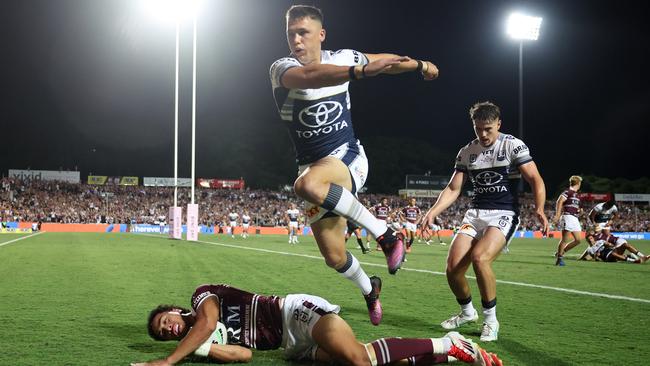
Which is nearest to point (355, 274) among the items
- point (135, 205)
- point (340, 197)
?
point (340, 197)

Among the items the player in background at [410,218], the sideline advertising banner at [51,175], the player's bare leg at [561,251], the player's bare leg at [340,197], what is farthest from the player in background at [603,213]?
the sideline advertising banner at [51,175]

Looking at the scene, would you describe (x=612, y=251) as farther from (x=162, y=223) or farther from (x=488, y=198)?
(x=162, y=223)

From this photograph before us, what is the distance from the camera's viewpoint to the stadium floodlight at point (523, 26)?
145 ft

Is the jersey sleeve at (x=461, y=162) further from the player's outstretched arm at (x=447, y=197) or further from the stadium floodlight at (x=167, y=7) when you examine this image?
the stadium floodlight at (x=167, y=7)

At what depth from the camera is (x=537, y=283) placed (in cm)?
1075

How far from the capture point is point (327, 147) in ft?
17.2

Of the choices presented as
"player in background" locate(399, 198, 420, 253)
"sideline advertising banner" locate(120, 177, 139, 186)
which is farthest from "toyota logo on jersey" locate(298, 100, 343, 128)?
"sideline advertising banner" locate(120, 177, 139, 186)

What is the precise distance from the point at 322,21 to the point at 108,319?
3972 mm

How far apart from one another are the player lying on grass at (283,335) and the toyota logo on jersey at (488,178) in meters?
2.52

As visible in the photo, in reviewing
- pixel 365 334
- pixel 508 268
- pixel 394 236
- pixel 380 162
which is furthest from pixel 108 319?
pixel 380 162

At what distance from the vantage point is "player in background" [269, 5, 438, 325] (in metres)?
4.87

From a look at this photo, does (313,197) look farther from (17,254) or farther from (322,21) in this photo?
(17,254)

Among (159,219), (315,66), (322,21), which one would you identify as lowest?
(159,219)

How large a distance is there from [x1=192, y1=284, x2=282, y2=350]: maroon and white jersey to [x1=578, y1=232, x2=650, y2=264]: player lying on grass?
49.6ft
